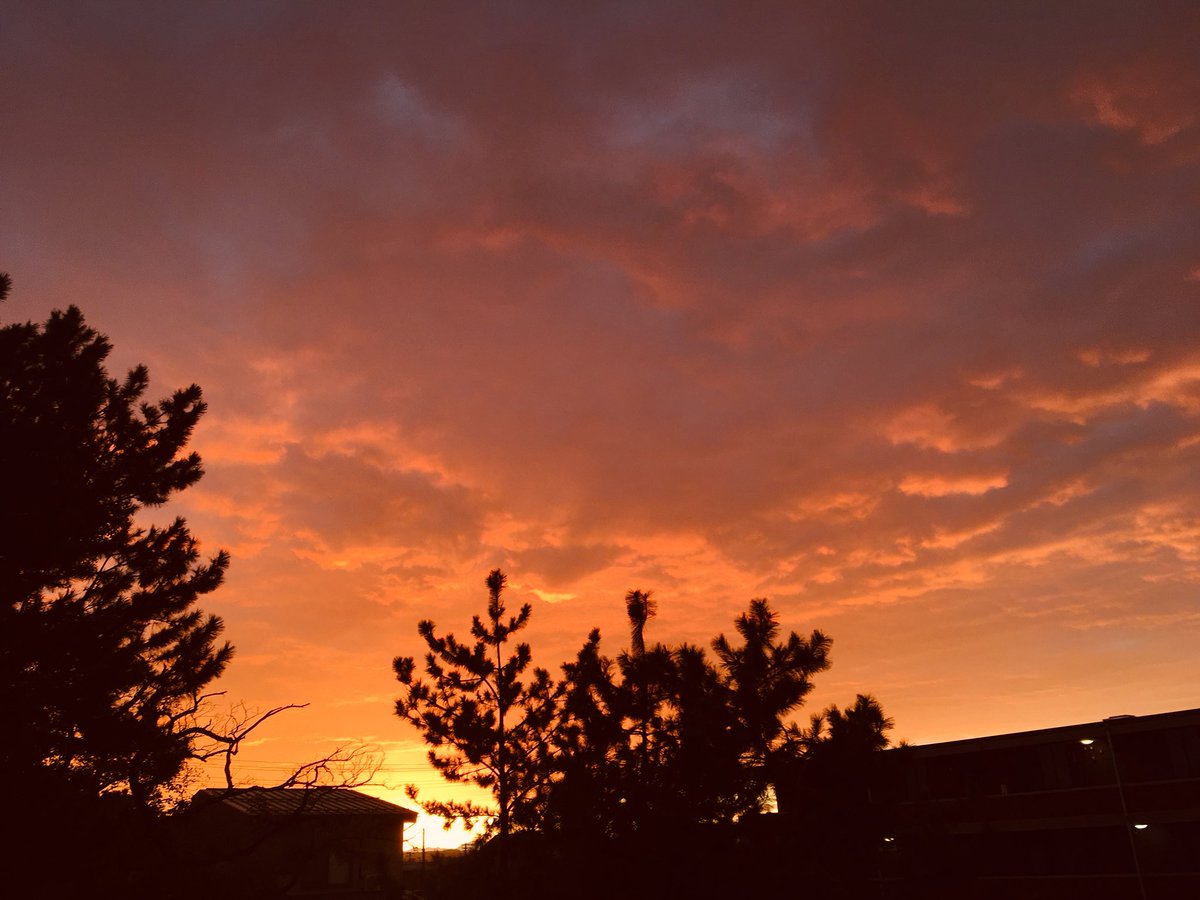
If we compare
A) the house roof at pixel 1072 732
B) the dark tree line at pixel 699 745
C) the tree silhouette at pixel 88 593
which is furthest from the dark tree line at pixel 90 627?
the house roof at pixel 1072 732

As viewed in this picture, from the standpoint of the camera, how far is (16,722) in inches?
577

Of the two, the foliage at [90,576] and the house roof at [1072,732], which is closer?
the foliage at [90,576]

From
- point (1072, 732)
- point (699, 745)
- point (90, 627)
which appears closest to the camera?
point (699, 745)

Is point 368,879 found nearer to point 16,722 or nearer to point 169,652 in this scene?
point 169,652

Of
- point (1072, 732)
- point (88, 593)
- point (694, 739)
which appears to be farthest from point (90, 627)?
point (1072, 732)

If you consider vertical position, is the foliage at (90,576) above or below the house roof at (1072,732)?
above

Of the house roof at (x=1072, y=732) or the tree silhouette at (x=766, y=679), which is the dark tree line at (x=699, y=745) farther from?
the house roof at (x=1072, y=732)

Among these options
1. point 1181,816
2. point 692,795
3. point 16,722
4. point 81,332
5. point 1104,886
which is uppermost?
point 81,332

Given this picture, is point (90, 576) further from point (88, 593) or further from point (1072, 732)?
point (1072, 732)

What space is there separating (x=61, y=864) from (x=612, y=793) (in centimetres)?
903

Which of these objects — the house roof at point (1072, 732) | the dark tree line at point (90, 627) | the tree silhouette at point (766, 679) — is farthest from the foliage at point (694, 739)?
the house roof at point (1072, 732)

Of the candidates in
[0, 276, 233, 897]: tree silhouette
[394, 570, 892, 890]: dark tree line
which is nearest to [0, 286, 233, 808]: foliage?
[0, 276, 233, 897]: tree silhouette

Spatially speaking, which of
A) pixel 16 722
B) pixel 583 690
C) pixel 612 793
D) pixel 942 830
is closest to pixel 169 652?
pixel 16 722

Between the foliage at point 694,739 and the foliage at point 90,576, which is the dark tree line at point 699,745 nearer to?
the foliage at point 694,739
